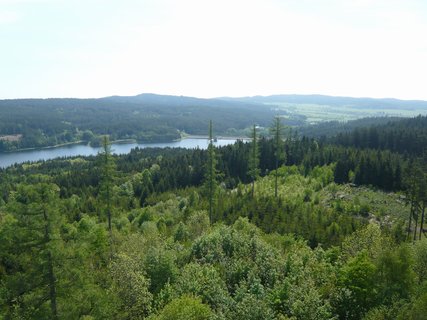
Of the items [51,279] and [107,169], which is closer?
[51,279]

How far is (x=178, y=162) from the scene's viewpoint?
393 ft

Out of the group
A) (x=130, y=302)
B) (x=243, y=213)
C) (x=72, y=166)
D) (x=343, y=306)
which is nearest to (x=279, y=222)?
(x=243, y=213)

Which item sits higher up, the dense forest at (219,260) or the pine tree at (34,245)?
the pine tree at (34,245)

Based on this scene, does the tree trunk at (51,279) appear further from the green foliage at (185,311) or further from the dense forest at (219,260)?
the green foliage at (185,311)

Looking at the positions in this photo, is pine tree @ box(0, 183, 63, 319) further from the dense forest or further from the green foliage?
the green foliage

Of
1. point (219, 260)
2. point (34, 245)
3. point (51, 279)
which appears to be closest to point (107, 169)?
point (219, 260)

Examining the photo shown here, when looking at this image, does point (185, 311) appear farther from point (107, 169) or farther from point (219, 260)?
point (107, 169)

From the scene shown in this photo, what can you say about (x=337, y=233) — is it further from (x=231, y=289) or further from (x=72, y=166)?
(x=72, y=166)

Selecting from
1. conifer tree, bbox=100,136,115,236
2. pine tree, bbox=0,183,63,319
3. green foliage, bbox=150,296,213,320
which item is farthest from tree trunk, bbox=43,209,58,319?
conifer tree, bbox=100,136,115,236

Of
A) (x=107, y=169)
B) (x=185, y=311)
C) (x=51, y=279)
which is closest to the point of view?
(x=51, y=279)

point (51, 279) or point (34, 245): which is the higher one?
point (34, 245)

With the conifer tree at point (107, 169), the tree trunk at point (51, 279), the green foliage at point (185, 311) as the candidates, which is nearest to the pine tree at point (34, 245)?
the tree trunk at point (51, 279)

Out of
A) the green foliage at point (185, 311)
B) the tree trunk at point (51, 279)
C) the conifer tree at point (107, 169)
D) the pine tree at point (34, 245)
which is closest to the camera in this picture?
the pine tree at point (34, 245)

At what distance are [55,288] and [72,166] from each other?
154 meters
